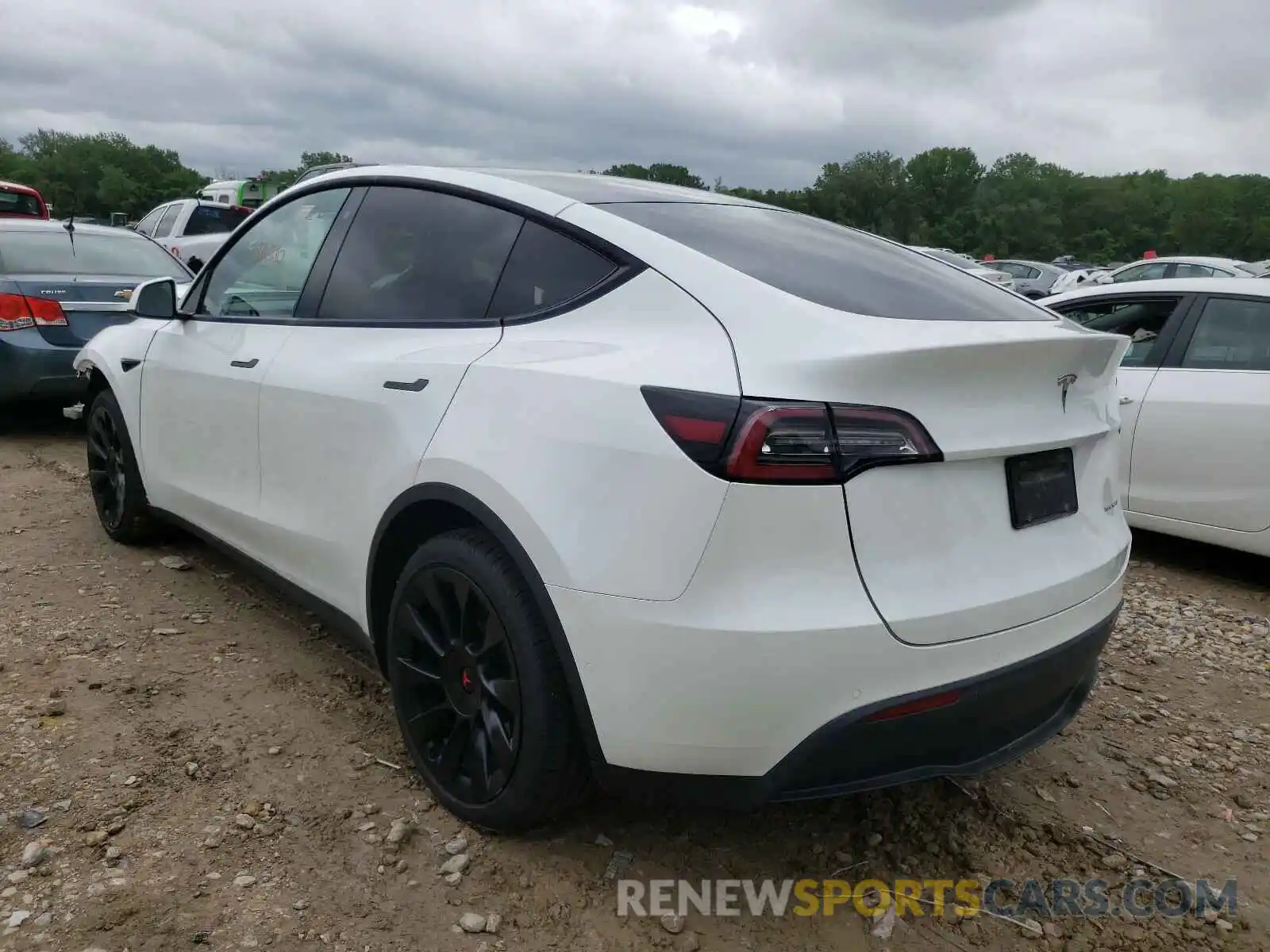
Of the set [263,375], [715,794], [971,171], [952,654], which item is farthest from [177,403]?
[971,171]

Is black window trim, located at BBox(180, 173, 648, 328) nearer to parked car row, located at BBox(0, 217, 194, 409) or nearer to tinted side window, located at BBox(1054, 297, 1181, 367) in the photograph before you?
parked car row, located at BBox(0, 217, 194, 409)

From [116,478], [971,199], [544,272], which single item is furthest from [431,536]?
[971,199]

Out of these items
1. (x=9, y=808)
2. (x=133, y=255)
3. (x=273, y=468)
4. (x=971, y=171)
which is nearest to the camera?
(x=9, y=808)

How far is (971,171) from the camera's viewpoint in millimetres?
97938

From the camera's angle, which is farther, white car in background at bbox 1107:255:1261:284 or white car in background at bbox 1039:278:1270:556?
white car in background at bbox 1107:255:1261:284

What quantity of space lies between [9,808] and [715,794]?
6.03 feet

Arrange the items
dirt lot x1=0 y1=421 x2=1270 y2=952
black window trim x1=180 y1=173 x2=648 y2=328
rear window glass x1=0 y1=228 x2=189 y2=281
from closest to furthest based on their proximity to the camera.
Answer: dirt lot x1=0 y1=421 x2=1270 y2=952 → black window trim x1=180 y1=173 x2=648 y2=328 → rear window glass x1=0 y1=228 x2=189 y2=281

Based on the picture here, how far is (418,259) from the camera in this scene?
2.77m

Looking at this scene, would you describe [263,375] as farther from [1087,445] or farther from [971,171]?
[971,171]

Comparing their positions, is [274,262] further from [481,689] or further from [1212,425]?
[1212,425]

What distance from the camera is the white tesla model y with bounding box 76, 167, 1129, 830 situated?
72.2 inches

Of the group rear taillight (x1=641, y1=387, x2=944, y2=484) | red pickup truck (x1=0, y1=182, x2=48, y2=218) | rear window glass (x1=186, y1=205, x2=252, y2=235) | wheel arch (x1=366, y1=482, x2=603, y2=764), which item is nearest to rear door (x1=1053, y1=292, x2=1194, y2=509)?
rear taillight (x1=641, y1=387, x2=944, y2=484)

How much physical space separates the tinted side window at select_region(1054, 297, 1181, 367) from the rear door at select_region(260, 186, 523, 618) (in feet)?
11.1

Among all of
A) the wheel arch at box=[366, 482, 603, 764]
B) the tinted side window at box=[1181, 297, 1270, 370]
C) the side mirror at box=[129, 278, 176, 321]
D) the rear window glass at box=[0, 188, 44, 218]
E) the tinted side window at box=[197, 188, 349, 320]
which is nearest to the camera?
the wheel arch at box=[366, 482, 603, 764]
